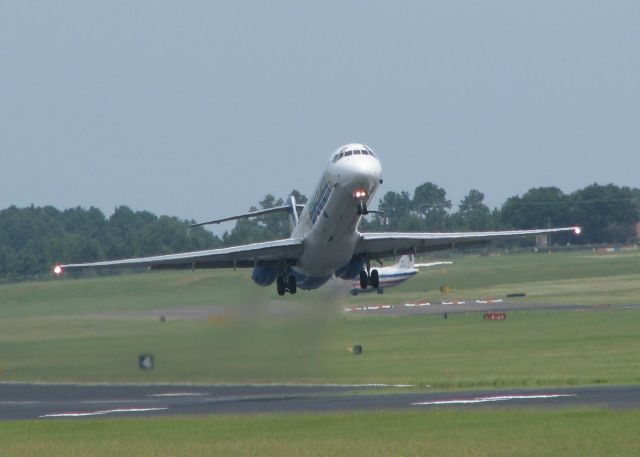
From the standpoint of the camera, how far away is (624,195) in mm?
190125

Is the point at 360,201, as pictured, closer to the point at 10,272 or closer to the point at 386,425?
the point at 386,425

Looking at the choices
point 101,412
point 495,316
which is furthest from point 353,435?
point 495,316

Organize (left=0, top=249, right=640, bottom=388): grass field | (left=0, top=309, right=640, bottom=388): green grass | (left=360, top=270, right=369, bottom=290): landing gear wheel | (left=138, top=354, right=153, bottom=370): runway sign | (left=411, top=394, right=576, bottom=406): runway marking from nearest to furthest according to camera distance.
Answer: (left=411, top=394, right=576, bottom=406): runway marking → (left=360, top=270, right=369, bottom=290): landing gear wheel → (left=0, top=309, right=640, bottom=388): green grass → (left=0, top=249, right=640, bottom=388): grass field → (left=138, top=354, right=153, bottom=370): runway sign

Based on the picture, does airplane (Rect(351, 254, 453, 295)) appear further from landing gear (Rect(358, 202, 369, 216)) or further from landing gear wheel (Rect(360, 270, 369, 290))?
landing gear (Rect(358, 202, 369, 216))

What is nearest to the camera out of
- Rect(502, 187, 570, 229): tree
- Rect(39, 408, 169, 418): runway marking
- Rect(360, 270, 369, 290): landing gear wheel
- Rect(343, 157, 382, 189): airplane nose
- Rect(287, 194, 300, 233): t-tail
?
Rect(343, 157, 382, 189): airplane nose

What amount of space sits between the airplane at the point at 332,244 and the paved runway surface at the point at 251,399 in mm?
5354

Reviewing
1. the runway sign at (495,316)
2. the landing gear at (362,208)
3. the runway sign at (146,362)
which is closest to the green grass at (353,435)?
the landing gear at (362,208)

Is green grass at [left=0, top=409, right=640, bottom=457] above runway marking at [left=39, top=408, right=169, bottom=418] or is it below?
below

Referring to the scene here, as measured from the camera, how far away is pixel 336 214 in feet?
178

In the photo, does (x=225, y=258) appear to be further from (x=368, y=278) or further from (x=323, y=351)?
(x=323, y=351)

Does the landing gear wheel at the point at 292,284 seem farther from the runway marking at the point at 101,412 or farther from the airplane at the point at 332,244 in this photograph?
the runway marking at the point at 101,412

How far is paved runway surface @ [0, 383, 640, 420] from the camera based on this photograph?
53.4 metres

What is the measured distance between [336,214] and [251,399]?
1171cm

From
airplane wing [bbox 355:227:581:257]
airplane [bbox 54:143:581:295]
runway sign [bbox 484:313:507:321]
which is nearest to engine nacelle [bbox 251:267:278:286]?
airplane [bbox 54:143:581:295]
